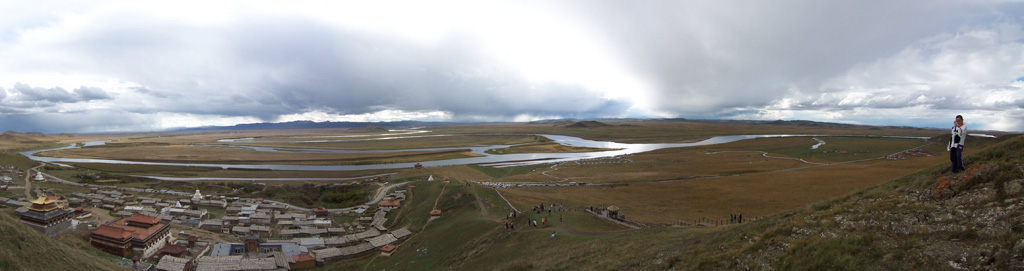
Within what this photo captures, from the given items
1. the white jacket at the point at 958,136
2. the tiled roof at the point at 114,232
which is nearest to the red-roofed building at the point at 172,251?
the tiled roof at the point at 114,232

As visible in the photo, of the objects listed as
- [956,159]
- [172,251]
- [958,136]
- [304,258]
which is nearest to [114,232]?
[172,251]

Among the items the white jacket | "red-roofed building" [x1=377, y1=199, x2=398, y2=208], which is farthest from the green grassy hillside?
the white jacket

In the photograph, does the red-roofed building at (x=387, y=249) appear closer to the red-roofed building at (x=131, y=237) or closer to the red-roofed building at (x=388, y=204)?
the red-roofed building at (x=388, y=204)

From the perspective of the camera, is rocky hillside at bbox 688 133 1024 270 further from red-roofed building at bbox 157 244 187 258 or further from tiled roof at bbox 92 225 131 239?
tiled roof at bbox 92 225 131 239

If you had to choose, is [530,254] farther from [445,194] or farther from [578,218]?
[445,194]

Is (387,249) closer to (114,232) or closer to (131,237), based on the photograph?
(131,237)

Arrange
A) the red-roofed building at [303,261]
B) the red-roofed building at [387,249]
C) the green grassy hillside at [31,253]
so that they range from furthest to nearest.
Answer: the red-roofed building at [387,249]
the red-roofed building at [303,261]
the green grassy hillside at [31,253]

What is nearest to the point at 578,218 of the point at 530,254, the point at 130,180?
the point at 530,254

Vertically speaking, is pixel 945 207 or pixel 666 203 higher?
pixel 945 207
